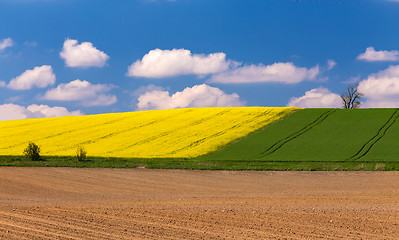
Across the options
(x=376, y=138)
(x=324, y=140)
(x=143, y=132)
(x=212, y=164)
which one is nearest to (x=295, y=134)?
(x=324, y=140)

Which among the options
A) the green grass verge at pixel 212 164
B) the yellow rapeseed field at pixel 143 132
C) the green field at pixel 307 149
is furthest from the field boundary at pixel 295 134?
the green grass verge at pixel 212 164

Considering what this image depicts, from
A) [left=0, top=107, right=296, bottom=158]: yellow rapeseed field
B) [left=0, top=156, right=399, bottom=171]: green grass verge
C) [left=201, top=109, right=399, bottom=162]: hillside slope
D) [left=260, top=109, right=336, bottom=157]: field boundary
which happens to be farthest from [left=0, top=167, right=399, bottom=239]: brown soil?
[left=0, top=107, right=296, bottom=158]: yellow rapeseed field

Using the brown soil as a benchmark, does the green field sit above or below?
above

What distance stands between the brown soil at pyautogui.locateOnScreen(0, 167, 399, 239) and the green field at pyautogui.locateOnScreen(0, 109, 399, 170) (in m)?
5.26

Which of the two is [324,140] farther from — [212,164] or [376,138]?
[212,164]

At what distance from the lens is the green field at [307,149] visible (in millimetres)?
36219

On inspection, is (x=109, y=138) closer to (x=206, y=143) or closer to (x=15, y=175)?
(x=206, y=143)

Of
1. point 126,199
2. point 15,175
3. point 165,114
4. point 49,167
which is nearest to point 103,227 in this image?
point 126,199

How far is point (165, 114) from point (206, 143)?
21.8m

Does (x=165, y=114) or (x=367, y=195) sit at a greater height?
(x=165, y=114)

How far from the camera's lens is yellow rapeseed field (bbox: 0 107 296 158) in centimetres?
4528

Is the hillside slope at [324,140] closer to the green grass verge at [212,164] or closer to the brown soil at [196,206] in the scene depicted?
the green grass verge at [212,164]

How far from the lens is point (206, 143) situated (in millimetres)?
46531

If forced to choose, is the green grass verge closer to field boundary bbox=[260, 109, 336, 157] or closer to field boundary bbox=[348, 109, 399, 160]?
field boundary bbox=[348, 109, 399, 160]
